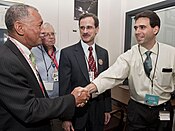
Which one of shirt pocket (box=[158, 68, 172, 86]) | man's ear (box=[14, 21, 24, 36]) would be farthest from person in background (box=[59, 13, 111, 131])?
man's ear (box=[14, 21, 24, 36])

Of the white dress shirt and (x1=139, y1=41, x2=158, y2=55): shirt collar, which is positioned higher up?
(x1=139, y1=41, x2=158, y2=55): shirt collar

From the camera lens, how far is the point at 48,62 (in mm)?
2199

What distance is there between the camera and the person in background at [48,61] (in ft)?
7.07

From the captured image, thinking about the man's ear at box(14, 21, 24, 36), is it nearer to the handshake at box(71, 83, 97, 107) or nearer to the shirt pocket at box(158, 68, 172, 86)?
the handshake at box(71, 83, 97, 107)

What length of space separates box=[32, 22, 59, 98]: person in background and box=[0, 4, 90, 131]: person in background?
99cm

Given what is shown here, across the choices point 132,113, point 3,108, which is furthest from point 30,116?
point 132,113

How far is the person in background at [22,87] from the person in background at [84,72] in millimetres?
541

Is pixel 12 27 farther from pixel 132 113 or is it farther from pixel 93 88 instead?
pixel 132 113

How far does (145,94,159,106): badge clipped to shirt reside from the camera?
→ 1510 mm

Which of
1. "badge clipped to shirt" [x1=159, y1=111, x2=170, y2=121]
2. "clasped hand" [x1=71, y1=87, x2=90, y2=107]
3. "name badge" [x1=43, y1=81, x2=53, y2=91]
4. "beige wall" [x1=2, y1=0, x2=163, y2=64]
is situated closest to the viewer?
"clasped hand" [x1=71, y1=87, x2=90, y2=107]

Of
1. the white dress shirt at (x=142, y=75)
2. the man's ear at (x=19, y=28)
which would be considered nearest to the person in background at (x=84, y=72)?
the white dress shirt at (x=142, y=75)

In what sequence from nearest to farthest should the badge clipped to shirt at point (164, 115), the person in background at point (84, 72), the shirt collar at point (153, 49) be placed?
the badge clipped to shirt at point (164, 115)
the shirt collar at point (153, 49)
the person in background at point (84, 72)

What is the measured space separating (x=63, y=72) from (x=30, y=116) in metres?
0.80

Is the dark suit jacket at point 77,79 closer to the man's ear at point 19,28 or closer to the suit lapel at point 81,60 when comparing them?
the suit lapel at point 81,60
